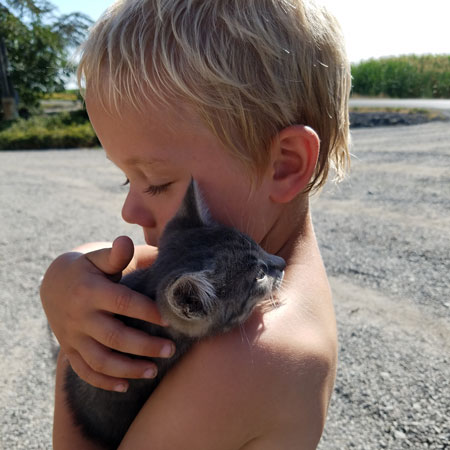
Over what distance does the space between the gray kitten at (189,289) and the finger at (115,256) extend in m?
0.10

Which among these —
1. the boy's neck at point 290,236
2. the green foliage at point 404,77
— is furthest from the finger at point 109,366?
the green foliage at point 404,77

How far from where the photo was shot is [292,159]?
1672 mm

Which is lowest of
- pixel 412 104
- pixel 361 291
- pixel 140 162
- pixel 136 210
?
pixel 412 104

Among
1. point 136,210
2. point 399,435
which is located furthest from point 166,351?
point 399,435

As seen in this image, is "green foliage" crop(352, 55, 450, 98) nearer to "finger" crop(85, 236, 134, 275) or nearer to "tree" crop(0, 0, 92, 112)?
"tree" crop(0, 0, 92, 112)

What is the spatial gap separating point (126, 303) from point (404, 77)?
26.0 metres

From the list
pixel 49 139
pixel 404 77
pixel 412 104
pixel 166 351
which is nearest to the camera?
pixel 166 351

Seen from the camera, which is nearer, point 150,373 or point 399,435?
point 150,373

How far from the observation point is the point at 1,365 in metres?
3.11

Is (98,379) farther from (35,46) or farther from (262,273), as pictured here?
(35,46)

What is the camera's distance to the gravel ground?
256 cm

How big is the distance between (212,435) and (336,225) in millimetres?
4639

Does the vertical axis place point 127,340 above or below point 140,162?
below

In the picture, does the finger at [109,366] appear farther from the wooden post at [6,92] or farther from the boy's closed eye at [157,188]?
the wooden post at [6,92]
